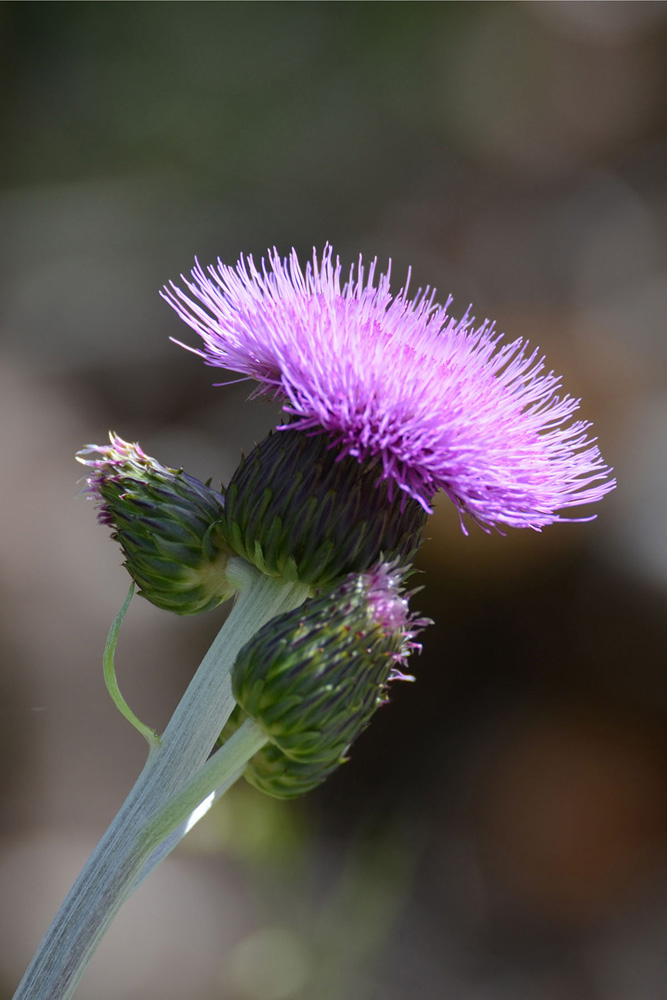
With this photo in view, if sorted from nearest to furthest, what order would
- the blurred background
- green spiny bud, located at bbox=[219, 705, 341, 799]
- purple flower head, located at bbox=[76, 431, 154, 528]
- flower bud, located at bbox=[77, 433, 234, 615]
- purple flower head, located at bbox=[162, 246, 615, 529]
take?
green spiny bud, located at bbox=[219, 705, 341, 799], purple flower head, located at bbox=[162, 246, 615, 529], flower bud, located at bbox=[77, 433, 234, 615], purple flower head, located at bbox=[76, 431, 154, 528], the blurred background

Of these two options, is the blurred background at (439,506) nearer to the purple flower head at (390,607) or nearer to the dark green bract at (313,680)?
the dark green bract at (313,680)

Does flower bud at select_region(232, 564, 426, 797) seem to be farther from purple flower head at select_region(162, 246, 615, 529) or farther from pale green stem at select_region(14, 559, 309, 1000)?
purple flower head at select_region(162, 246, 615, 529)

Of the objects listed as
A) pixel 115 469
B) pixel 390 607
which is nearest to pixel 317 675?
pixel 390 607

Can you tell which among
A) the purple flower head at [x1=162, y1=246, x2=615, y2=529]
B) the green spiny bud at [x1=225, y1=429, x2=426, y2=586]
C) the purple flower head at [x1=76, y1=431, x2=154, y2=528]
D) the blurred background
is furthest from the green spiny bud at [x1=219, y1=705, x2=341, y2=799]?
the blurred background

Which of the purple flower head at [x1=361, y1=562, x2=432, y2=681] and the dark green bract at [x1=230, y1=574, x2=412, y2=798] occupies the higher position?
the purple flower head at [x1=361, y1=562, x2=432, y2=681]

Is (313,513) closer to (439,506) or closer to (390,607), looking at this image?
(390,607)

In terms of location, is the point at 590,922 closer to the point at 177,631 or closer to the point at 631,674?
the point at 631,674
